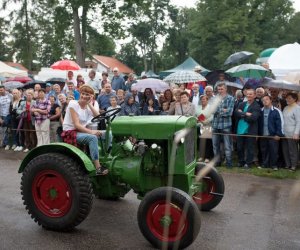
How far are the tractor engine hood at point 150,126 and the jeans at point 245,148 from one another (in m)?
3.68

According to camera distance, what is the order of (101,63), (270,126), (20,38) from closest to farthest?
(270,126), (20,38), (101,63)

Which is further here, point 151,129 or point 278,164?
point 278,164

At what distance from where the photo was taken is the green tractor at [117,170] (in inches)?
174

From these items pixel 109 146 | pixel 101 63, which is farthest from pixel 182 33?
pixel 109 146

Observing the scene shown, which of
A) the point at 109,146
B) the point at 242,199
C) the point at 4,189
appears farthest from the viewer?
the point at 4,189

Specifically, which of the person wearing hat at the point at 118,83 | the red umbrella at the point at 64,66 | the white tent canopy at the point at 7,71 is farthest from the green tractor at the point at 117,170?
the white tent canopy at the point at 7,71

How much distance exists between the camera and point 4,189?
6.43 metres

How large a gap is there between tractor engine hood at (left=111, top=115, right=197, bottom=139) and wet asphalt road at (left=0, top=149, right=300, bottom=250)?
1096 millimetres

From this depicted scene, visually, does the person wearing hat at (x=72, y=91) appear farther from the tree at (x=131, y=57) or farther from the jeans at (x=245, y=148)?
the tree at (x=131, y=57)

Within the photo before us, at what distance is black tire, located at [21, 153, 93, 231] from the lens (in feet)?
14.6

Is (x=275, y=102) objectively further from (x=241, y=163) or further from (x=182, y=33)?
(x=182, y=33)

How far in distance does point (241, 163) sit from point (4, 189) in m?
4.42

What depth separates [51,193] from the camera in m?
4.68

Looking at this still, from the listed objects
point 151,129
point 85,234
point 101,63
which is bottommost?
point 85,234
